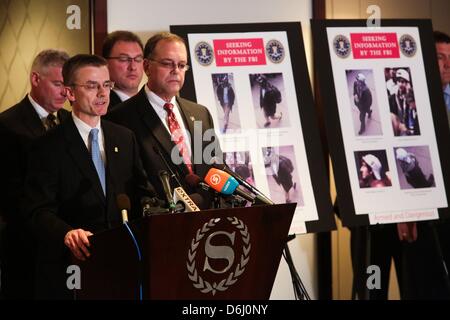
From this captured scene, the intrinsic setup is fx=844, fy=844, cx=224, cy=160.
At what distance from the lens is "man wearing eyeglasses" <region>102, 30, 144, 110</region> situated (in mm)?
5035

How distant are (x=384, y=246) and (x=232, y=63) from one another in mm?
1683

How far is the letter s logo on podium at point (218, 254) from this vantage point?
330cm

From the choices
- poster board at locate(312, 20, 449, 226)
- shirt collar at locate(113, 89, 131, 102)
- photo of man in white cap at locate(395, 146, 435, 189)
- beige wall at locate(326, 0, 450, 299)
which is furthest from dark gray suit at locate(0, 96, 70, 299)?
beige wall at locate(326, 0, 450, 299)

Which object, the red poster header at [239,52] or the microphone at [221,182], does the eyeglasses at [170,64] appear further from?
the microphone at [221,182]

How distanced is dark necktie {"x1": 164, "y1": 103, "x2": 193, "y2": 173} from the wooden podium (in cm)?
117

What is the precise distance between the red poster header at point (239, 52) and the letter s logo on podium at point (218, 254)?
2.15m

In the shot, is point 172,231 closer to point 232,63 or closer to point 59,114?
point 59,114

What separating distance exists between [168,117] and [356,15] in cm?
240

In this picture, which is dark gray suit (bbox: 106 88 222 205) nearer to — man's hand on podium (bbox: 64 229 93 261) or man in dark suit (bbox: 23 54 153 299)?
man in dark suit (bbox: 23 54 153 299)

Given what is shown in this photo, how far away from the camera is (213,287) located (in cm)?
338

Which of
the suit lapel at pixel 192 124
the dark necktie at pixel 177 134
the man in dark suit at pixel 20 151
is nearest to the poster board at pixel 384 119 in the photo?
the suit lapel at pixel 192 124

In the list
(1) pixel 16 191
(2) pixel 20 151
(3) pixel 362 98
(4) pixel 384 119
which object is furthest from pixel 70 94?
(4) pixel 384 119
